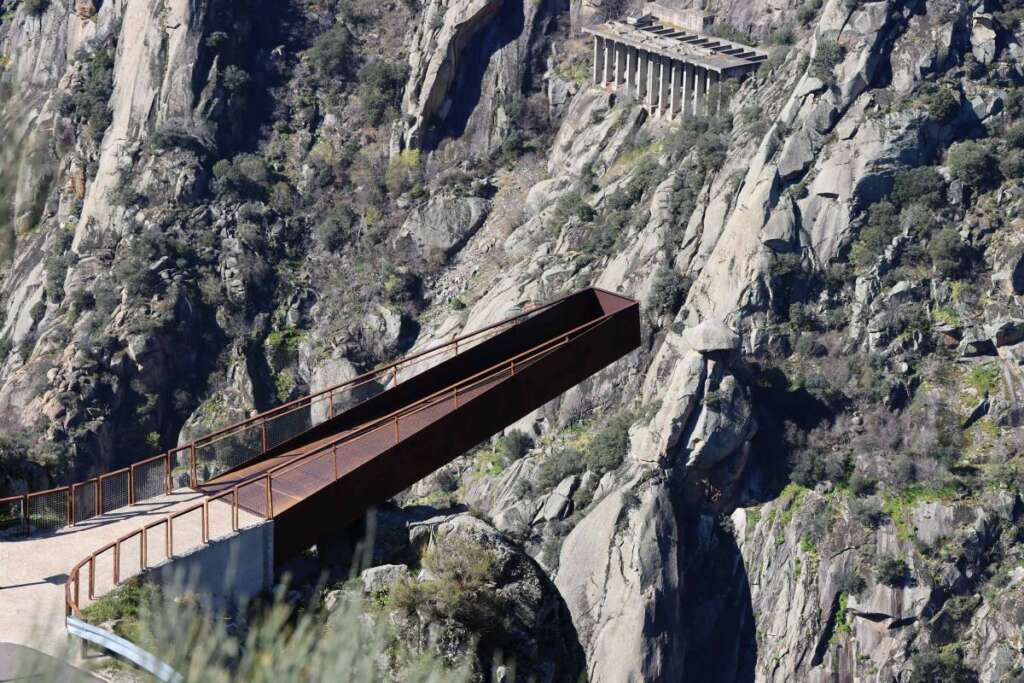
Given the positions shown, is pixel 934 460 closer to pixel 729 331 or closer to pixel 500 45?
pixel 729 331

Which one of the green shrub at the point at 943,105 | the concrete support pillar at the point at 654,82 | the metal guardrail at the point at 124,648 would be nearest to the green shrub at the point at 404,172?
the concrete support pillar at the point at 654,82

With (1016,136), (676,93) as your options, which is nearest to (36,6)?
(676,93)

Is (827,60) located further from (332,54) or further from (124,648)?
(124,648)

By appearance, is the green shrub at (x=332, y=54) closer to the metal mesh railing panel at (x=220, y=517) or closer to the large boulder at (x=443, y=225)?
the large boulder at (x=443, y=225)

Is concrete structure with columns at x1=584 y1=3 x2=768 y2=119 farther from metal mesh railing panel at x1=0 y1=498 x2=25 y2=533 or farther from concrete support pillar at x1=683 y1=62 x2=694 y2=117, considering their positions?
metal mesh railing panel at x1=0 y1=498 x2=25 y2=533

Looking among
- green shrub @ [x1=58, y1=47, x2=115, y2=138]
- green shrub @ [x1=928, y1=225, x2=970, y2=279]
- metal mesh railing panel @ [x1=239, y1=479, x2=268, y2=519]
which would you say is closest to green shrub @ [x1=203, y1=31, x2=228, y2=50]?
green shrub @ [x1=58, y1=47, x2=115, y2=138]

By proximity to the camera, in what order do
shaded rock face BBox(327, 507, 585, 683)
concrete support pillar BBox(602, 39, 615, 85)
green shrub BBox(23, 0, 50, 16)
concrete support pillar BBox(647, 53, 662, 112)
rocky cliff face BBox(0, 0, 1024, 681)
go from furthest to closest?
1. green shrub BBox(23, 0, 50, 16)
2. concrete support pillar BBox(602, 39, 615, 85)
3. concrete support pillar BBox(647, 53, 662, 112)
4. rocky cliff face BBox(0, 0, 1024, 681)
5. shaded rock face BBox(327, 507, 585, 683)
